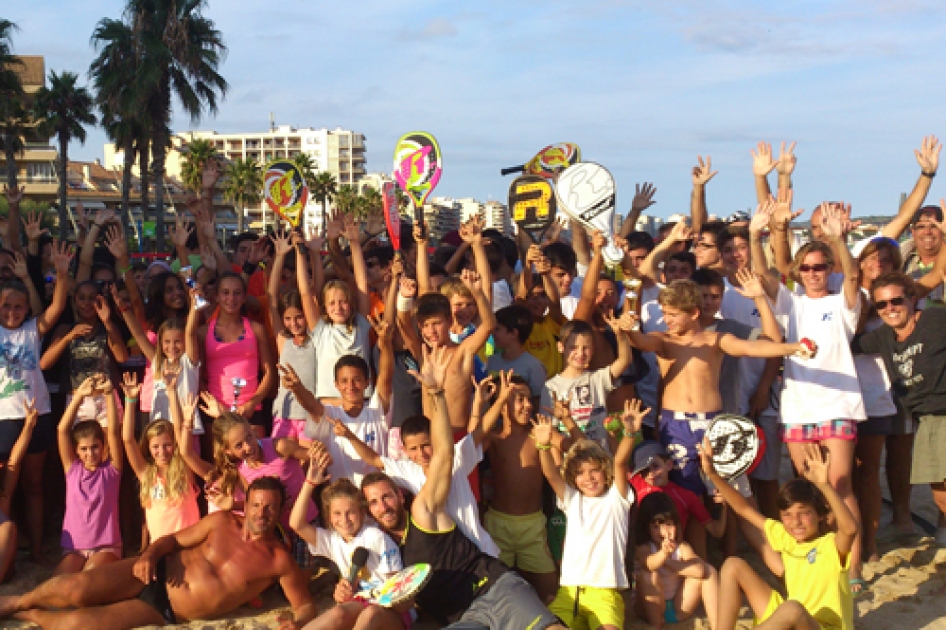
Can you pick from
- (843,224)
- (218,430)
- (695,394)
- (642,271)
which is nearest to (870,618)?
(695,394)

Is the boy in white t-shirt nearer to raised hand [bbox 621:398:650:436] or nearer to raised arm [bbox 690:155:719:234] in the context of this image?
raised hand [bbox 621:398:650:436]

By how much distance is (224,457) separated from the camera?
5.39m

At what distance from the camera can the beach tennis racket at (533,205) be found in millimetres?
9078

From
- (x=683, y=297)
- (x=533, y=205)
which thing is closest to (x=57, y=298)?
(x=683, y=297)

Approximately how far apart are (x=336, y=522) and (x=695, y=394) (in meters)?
2.32

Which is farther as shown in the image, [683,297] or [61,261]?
[61,261]

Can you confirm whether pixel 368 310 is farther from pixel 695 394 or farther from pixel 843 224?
pixel 843 224

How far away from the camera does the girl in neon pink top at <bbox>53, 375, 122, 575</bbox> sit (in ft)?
18.6

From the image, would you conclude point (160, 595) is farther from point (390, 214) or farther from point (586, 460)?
point (390, 214)

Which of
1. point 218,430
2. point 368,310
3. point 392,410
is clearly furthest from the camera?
point 368,310

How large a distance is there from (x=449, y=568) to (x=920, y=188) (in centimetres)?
427

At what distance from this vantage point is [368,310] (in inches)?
254

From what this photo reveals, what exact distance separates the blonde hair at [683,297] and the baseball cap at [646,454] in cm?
85

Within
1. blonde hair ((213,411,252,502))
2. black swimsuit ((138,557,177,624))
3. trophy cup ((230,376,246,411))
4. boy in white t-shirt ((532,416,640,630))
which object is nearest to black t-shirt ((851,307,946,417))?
boy in white t-shirt ((532,416,640,630))
